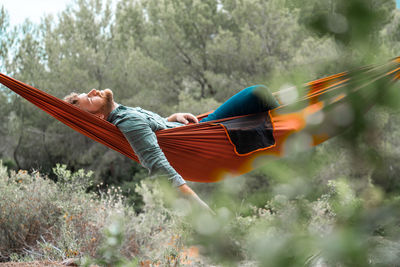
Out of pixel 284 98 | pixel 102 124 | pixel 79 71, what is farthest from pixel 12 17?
pixel 284 98

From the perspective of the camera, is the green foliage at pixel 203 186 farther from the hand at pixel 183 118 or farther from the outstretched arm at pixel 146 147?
the hand at pixel 183 118

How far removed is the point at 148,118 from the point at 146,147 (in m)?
0.23

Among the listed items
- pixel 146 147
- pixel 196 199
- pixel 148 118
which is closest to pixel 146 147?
pixel 146 147

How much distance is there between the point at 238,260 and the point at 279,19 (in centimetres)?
591

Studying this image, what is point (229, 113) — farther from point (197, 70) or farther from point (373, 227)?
point (197, 70)

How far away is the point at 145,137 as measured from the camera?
1.31 m

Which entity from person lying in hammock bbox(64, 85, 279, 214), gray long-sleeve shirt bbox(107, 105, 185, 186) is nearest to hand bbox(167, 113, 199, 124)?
person lying in hammock bbox(64, 85, 279, 214)

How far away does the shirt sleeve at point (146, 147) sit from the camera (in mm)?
1179

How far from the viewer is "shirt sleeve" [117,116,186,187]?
1179 millimetres

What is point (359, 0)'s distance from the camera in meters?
0.29

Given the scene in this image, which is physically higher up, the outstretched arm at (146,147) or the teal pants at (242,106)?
the teal pants at (242,106)

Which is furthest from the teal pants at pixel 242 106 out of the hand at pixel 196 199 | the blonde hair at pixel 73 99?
the blonde hair at pixel 73 99

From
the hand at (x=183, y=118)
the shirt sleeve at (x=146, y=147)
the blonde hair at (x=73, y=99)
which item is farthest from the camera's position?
Result: the hand at (x=183, y=118)

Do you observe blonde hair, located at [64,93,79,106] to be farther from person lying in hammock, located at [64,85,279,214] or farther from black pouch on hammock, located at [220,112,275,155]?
black pouch on hammock, located at [220,112,275,155]
